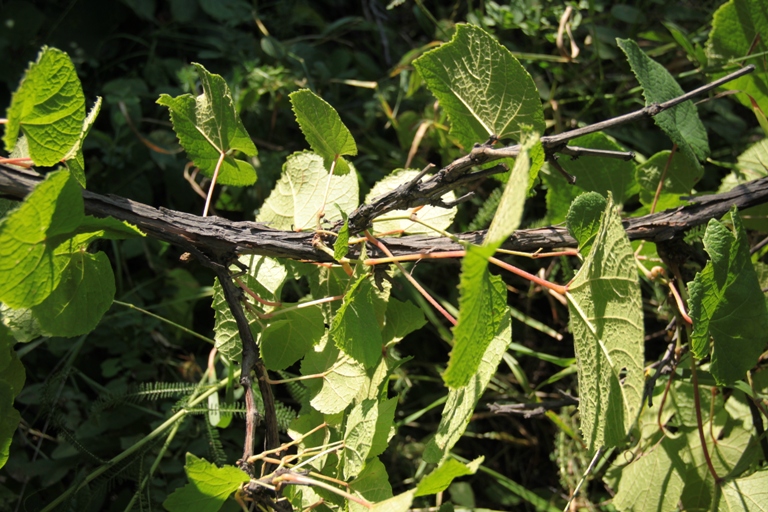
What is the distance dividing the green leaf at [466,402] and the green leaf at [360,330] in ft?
0.33

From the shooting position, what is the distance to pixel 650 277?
79cm

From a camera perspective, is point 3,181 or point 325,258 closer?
point 3,181

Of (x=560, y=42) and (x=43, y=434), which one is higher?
(x=560, y=42)

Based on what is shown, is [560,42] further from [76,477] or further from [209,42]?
[76,477]

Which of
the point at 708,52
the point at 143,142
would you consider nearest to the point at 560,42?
the point at 708,52

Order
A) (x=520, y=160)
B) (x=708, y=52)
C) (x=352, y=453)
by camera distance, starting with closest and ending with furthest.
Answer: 1. (x=520, y=160)
2. (x=352, y=453)
3. (x=708, y=52)

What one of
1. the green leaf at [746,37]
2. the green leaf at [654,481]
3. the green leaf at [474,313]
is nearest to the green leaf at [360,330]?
the green leaf at [474,313]

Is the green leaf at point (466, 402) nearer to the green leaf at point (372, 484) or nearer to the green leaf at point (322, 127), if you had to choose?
the green leaf at point (372, 484)

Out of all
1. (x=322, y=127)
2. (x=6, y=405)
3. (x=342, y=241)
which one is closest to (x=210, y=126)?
(x=322, y=127)

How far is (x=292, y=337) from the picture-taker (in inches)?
29.0

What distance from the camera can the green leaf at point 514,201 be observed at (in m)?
0.42

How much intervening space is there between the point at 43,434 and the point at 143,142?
0.57 m

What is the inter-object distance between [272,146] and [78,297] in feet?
2.26

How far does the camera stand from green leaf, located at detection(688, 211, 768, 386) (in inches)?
25.1
